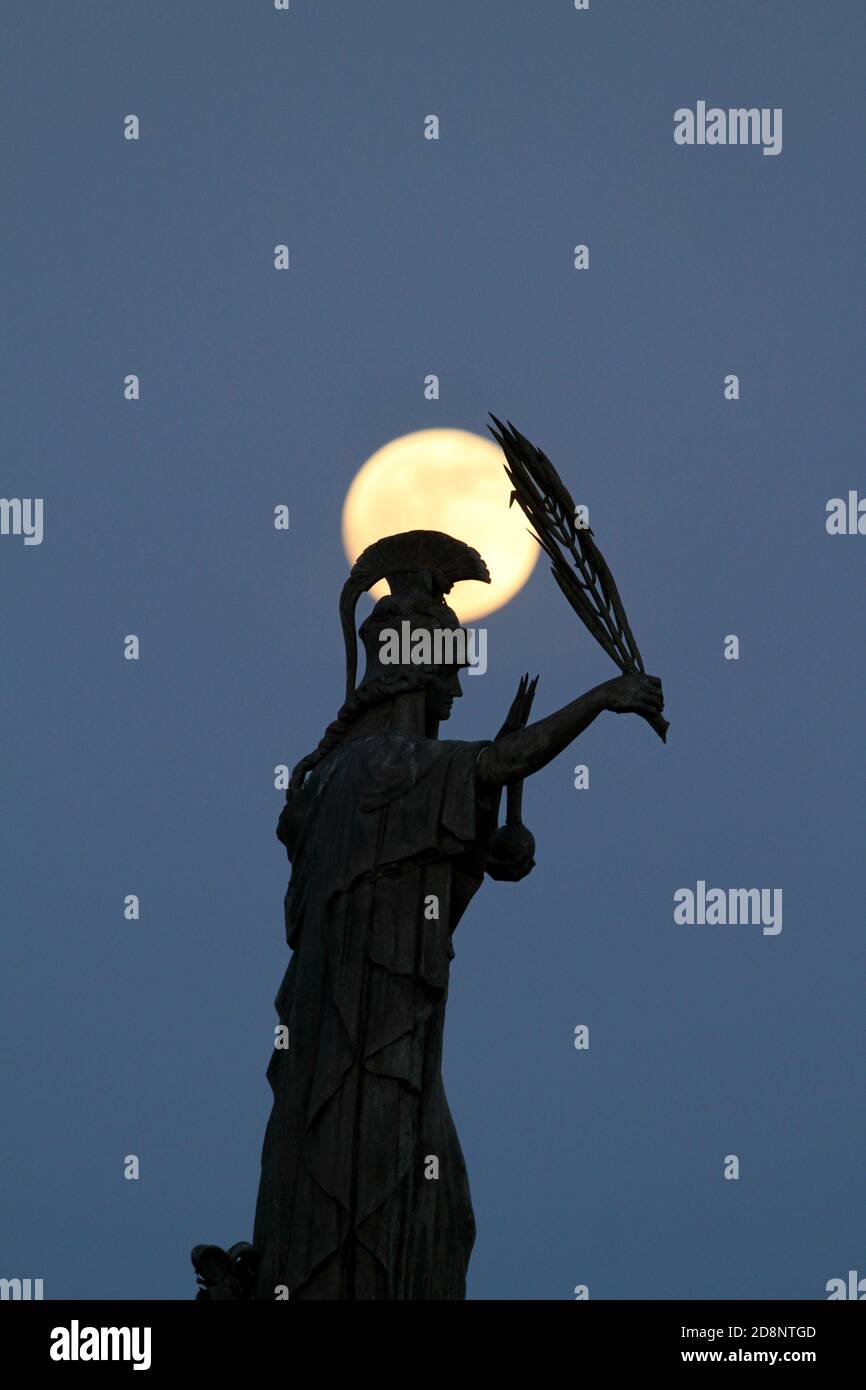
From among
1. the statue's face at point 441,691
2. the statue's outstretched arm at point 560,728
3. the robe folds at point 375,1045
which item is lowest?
the robe folds at point 375,1045

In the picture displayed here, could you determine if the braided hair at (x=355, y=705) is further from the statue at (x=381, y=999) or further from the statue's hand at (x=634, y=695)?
the statue's hand at (x=634, y=695)

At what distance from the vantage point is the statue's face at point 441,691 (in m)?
19.4

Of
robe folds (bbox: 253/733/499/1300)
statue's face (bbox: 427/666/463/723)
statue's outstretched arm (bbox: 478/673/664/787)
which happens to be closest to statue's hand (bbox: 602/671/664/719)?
statue's outstretched arm (bbox: 478/673/664/787)

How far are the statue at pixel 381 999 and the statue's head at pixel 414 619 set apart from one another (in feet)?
0.41

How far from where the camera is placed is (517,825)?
743 inches

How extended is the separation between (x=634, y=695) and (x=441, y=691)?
190cm

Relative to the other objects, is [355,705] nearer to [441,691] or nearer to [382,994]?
[441,691]

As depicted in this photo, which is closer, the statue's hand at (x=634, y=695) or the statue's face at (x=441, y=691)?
the statue's hand at (x=634, y=695)

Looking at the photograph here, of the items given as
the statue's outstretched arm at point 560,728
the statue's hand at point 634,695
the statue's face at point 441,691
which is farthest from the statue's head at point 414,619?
the statue's hand at point 634,695

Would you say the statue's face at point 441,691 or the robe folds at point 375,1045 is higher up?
the statue's face at point 441,691

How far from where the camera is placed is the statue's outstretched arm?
17812 millimetres

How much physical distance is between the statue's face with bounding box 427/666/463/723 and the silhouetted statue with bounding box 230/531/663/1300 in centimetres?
12

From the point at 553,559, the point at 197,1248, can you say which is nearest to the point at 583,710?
the point at 553,559

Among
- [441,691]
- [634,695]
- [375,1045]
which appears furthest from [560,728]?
[375,1045]
